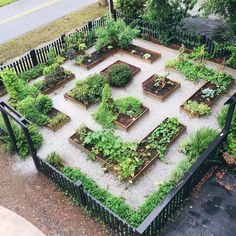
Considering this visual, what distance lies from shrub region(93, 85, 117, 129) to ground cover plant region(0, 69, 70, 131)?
1099 mm

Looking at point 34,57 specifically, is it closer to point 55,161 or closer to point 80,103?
point 80,103

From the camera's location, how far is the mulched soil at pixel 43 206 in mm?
7961

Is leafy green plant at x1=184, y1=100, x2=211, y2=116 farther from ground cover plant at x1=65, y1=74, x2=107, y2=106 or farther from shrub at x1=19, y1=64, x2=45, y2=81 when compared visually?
shrub at x1=19, y1=64, x2=45, y2=81

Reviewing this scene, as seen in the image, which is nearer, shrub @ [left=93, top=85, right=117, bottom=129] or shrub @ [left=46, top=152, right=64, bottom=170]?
shrub @ [left=46, top=152, right=64, bottom=170]

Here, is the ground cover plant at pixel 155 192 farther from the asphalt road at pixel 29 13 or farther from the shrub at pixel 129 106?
the asphalt road at pixel 29 13

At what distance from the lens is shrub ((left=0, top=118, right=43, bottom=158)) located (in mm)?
9703

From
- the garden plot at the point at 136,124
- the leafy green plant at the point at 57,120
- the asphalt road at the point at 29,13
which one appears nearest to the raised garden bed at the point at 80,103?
the garden plot at the point at 136,124

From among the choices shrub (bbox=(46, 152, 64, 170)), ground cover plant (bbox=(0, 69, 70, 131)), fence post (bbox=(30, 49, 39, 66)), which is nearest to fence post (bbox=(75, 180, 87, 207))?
shrub (bbox=(46, 152, 64, 170))

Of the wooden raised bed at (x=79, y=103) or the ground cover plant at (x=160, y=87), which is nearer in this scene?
the wooden raised bed at (x=79, y=103)

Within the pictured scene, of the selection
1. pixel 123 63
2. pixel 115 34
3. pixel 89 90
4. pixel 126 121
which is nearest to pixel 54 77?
pixel 89 90

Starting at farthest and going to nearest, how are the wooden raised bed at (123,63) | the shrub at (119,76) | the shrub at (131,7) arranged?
the shrub at (131,7), the wooden raised bed at (123,63), the shrub at (119,76)

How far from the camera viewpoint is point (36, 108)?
10.7 metres

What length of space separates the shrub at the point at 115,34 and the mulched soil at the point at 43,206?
6108 millimetres

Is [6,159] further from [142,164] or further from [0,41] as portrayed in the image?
[0,41]
